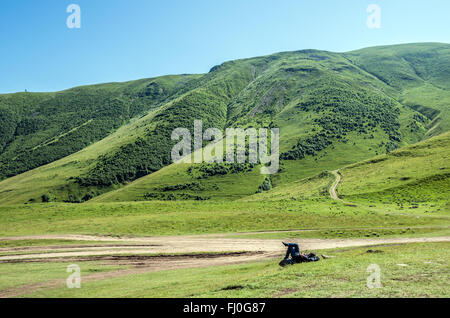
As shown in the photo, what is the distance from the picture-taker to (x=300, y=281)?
1967 cm

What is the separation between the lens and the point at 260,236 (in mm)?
Result: 44312

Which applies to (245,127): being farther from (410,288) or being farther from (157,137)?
(410,288)

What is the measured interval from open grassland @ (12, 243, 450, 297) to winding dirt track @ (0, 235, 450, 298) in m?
3.42

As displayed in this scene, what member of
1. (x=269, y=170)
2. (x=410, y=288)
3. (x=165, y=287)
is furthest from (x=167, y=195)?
(x=410, y=288)

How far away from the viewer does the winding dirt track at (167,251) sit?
30847 mm

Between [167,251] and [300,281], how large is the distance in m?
21.4

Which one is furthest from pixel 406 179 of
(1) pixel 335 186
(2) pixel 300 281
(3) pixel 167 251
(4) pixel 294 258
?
(2) pixel 300 281

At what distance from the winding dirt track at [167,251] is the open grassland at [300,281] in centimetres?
342

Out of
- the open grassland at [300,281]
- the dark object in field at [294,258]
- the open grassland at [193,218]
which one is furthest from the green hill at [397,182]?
the open grassland at [300,281]

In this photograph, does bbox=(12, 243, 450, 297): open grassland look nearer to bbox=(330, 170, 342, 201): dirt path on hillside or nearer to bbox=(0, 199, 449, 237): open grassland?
bbox=(0, 199, 449, 237): open grassland

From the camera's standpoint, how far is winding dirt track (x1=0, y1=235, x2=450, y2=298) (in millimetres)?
30847

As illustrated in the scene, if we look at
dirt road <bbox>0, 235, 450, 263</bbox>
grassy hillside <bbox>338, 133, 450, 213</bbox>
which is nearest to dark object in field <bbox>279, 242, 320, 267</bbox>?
dirt road <bbox>0, 235, 450, 263</bbox>

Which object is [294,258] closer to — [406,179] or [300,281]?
[300,281]

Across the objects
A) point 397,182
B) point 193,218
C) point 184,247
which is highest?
point 397,182
